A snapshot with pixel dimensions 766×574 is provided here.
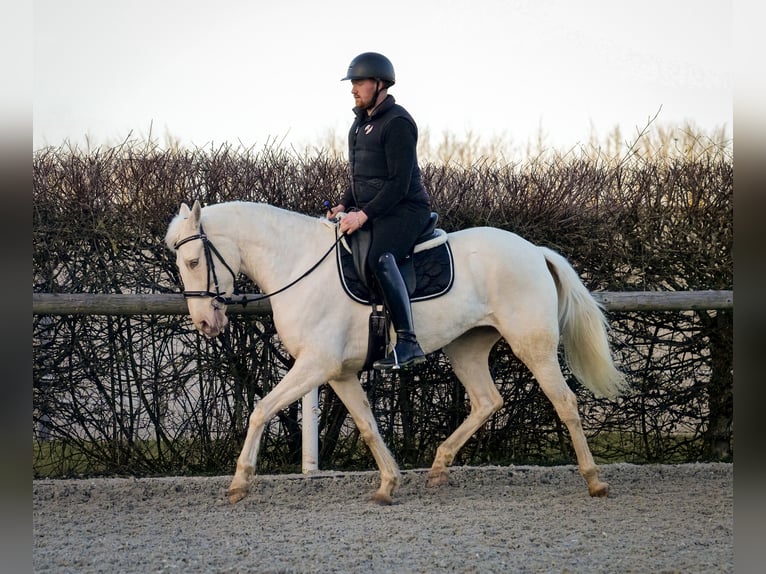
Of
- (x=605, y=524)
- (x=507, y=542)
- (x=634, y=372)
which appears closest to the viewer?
(x=507, y=542)

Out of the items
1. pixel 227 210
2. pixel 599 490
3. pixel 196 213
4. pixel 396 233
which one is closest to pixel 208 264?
pixel 196 213

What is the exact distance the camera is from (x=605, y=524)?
5.42 meters

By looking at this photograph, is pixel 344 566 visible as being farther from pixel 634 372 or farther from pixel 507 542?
pixel 634 372

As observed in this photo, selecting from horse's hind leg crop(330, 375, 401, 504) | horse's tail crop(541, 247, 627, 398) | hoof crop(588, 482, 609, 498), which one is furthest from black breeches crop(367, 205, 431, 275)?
hoof crop(588, 482, 609, 498)

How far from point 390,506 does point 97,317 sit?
277 centimetres

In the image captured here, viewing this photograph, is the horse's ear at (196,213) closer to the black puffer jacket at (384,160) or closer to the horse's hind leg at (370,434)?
the black puffer jacket at (384,160)

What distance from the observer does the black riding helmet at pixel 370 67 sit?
5844mm

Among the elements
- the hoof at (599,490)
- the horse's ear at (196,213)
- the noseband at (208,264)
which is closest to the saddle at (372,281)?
the noseband at (208,264)

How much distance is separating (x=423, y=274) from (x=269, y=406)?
1.35 m

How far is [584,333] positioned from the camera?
21.3 ft

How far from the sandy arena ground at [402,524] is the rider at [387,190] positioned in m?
1.08

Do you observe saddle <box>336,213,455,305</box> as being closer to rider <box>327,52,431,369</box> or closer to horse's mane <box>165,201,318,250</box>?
rider <box>327,52,431,369</box>

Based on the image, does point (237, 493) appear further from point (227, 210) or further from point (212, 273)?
point (227, 210)
